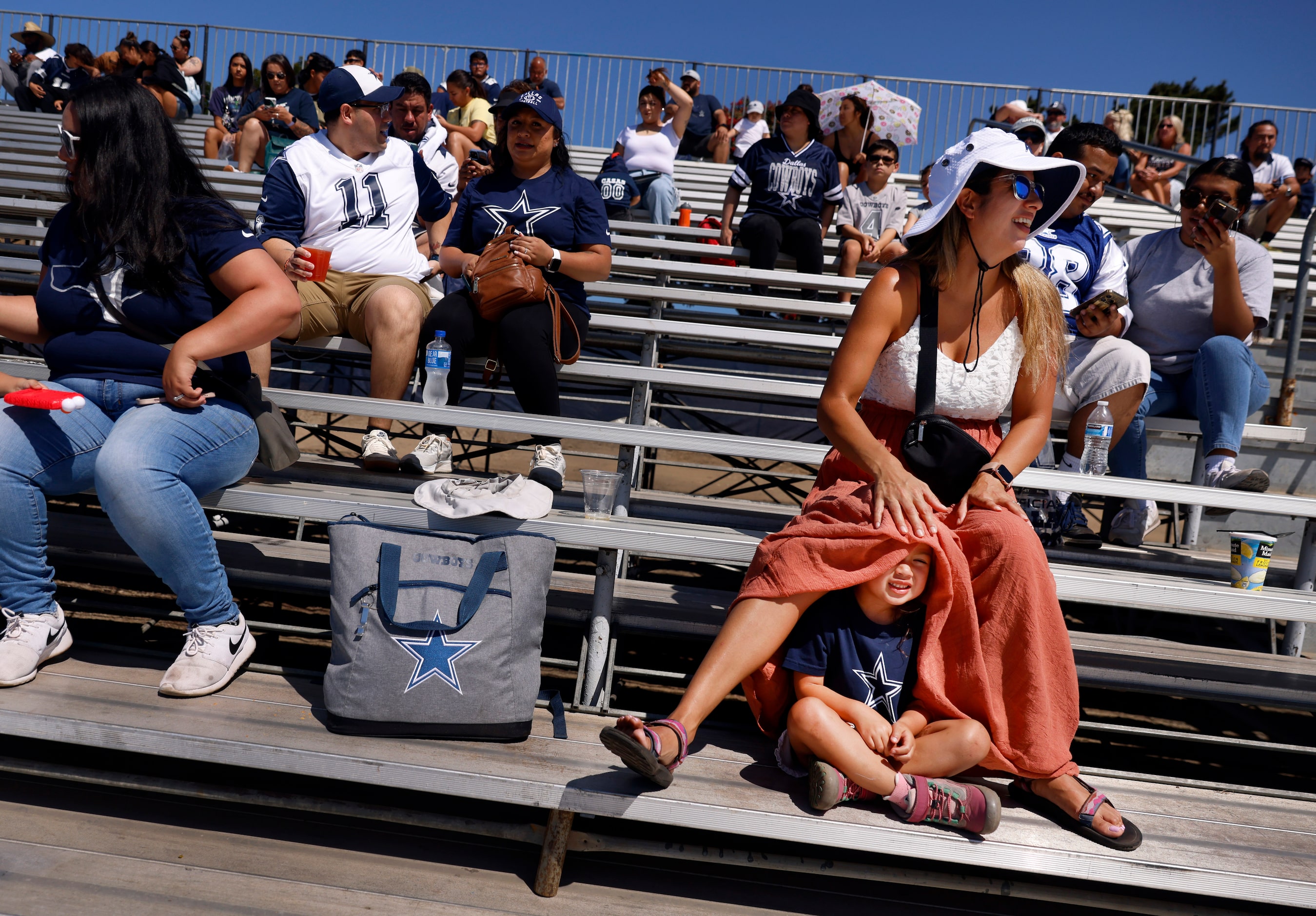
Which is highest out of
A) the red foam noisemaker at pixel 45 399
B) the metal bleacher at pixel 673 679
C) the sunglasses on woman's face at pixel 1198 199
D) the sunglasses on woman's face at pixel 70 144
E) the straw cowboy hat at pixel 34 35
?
the straw cowboy hat at pixel 34 35

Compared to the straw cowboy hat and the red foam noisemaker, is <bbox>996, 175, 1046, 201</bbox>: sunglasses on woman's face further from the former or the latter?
the straw cowboy hat

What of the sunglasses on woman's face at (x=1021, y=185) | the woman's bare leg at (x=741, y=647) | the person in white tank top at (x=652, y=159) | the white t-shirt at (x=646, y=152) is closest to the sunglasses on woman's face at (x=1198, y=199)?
the sunglasses on woman's face at (x=1021, y=185)

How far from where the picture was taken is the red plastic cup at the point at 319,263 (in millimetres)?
2953

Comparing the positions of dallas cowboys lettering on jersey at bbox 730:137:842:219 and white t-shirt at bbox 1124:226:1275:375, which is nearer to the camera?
white t-shirt at bbox 1124:226:1275:375

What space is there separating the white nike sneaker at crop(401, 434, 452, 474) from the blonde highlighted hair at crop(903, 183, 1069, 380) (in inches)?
66.9

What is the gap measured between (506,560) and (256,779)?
1029 millimetres

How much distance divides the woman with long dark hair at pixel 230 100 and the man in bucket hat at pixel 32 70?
197 cm

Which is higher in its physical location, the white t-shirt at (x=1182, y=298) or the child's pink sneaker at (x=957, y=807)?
the white t-shirt at (x=1182, y=298)

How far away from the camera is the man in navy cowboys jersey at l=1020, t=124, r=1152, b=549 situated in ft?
10.7

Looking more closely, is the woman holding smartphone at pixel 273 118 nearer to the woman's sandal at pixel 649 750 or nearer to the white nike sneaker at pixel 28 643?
the white nike sneaker at pixel 28 643

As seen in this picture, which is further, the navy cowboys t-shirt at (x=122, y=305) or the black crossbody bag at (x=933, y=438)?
the navy cowboys t-shirt at (x=122, y=305)

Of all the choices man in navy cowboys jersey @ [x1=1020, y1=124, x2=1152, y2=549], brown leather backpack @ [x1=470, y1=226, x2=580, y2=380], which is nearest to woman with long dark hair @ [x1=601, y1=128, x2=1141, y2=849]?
man in navy cowboys jersey @ [x1=1020, y1=124, x2=1152, y2=549]

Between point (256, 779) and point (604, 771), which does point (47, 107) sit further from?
point (604, 771)

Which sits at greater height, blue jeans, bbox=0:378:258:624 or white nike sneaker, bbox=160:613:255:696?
blue jeans, bbox=0:378:258:624
